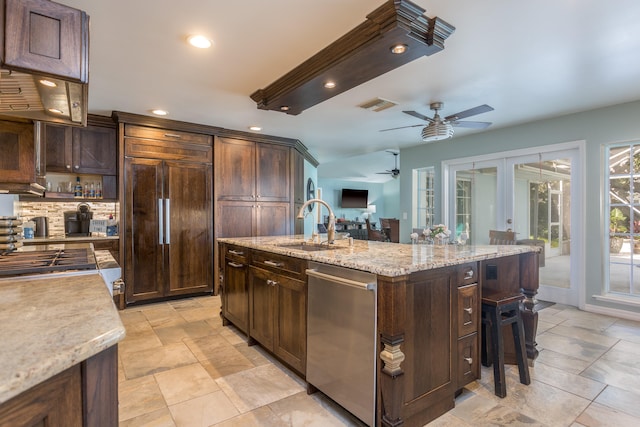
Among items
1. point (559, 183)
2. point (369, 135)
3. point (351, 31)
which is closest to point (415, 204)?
point (369, 135)

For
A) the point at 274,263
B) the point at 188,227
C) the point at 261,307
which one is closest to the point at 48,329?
the point at 274,263

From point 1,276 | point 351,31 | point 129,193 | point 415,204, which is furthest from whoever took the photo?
point 415,204

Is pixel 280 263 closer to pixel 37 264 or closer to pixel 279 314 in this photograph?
pixel 279 314

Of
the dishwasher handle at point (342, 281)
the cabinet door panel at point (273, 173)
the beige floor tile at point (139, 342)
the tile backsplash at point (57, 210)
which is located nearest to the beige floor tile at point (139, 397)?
the beige floor tile at point (139, 342)

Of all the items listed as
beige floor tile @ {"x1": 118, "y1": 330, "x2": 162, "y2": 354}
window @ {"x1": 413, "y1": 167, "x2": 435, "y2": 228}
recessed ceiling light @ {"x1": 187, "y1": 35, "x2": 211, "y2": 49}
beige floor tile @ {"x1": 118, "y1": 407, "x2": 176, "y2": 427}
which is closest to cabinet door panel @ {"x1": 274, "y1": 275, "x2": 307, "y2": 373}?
beige floor tile @ {"x1": 118, "y1": 407, "x2": 176, "y2": 427}

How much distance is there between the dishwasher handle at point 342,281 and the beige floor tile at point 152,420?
1122mm

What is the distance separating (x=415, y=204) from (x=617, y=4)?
13.5 ft

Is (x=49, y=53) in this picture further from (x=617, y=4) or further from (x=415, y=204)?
(x=415, y=204)

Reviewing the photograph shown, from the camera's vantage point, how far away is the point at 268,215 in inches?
203

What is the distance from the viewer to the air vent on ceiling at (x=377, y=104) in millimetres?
3457

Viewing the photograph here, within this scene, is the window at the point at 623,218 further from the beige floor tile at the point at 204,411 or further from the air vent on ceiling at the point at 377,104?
the beige floor tile at the point at 204,411

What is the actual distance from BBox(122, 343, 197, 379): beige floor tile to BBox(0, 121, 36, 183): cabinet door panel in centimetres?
149

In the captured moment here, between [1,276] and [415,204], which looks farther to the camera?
[415,204]

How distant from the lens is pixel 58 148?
3.81 meters
